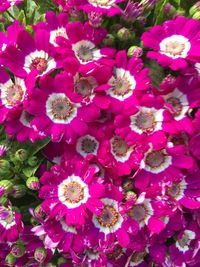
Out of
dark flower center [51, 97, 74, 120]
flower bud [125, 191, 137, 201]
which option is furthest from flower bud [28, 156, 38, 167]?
flower bud [125, 191, 137, 201]

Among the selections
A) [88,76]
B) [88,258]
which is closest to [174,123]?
[88,76]

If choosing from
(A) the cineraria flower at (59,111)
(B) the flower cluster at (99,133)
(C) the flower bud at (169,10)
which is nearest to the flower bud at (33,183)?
(B) the flower cluster at (99,133)

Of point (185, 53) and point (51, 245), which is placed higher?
point (185, 53)

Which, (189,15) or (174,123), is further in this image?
(189,15)

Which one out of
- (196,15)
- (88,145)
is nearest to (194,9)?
(196,15)

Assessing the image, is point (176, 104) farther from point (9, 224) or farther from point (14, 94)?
point (9, 224)

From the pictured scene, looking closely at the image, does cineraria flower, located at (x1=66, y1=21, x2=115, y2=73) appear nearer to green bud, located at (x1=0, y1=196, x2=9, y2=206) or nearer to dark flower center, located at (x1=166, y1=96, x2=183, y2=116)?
dark flower center, located at (x1=166, y1=96, x2=183, y2=116)

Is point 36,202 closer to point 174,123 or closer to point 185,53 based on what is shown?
point 174,123

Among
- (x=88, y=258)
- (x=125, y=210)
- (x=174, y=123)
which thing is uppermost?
(x=174, y=123)
